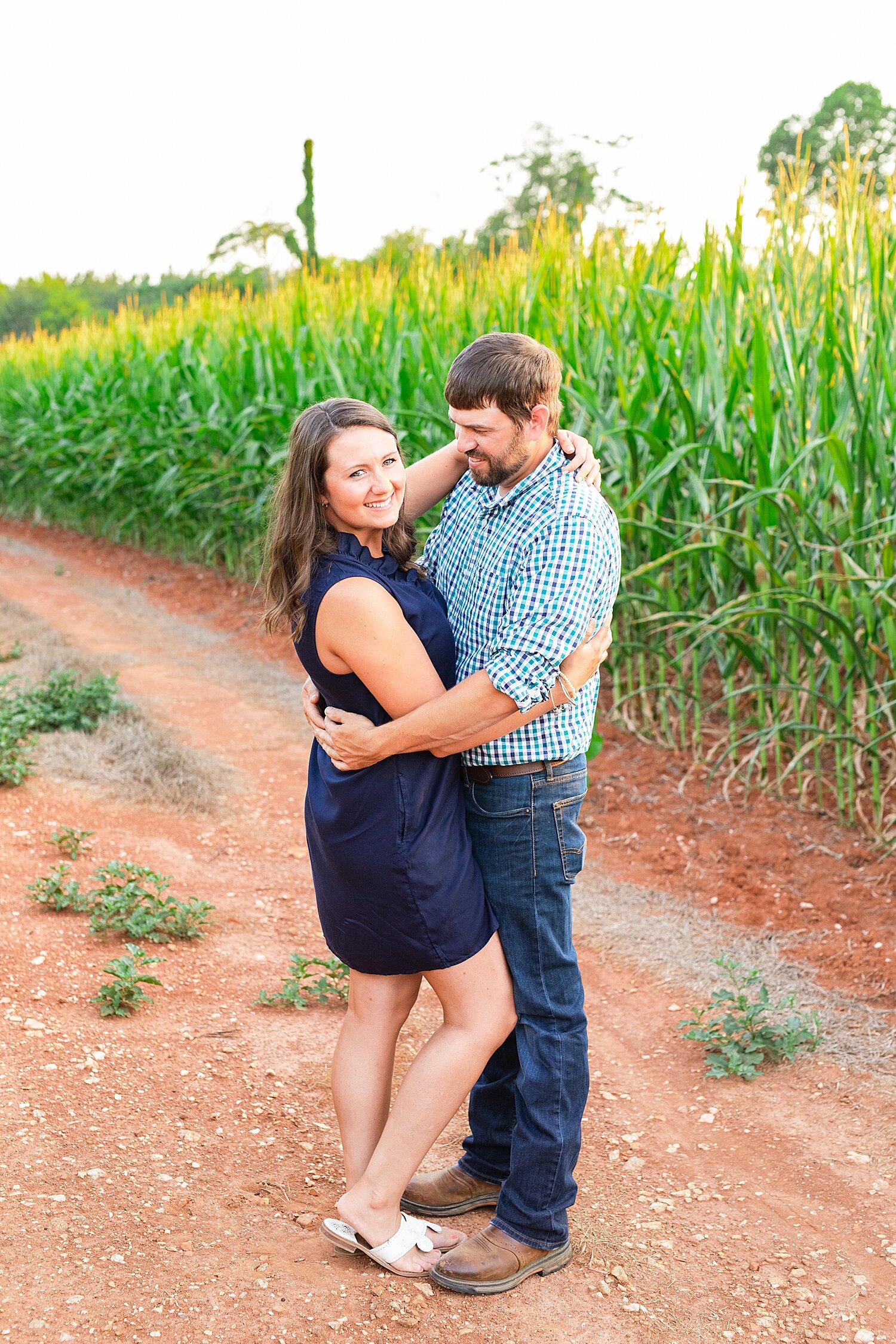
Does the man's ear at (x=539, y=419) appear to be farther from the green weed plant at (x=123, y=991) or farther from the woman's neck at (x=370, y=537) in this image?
the green weed plant at (x=123, y=991)

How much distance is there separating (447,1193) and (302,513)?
1378mm

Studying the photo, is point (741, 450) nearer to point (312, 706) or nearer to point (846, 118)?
point (312, 706)

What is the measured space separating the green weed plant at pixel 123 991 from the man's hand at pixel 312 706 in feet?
3.68

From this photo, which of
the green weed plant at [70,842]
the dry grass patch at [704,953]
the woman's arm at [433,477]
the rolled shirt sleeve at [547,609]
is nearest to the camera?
the rolled shirt sleeve at [547,609]

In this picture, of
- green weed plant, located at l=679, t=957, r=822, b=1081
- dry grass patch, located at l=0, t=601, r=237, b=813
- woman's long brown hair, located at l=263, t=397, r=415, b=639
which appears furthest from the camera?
dry grass patch, located at l=0, t=601, r=237, b=813

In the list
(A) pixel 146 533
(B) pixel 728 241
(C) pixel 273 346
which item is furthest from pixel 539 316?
(A) pixel 146 533

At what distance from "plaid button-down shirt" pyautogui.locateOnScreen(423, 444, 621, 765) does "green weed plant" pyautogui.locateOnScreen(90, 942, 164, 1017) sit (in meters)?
1.38

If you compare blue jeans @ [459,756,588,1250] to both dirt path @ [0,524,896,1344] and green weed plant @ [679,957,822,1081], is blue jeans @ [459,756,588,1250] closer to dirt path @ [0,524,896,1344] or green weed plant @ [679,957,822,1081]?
dirt path @ [0,524,896,1344]

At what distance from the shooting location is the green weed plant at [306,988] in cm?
296

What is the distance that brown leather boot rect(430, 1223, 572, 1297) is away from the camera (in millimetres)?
1944

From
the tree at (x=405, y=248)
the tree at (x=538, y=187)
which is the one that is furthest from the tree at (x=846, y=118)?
the tree at (x=405, y=248)

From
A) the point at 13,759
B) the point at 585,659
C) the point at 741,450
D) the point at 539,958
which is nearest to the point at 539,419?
the point at 585,659

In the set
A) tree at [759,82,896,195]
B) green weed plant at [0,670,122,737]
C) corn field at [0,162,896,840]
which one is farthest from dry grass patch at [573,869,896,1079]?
tree at [759,82,896,195]

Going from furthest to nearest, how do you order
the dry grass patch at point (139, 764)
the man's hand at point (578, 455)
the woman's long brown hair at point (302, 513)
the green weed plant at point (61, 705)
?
1. the green weed plant at point (61, 705)
2. the dry grass patch at point (139, 764)
3. the man's hand at point (578, 455)
4. the woman's long brown hair at point (302, 513)
